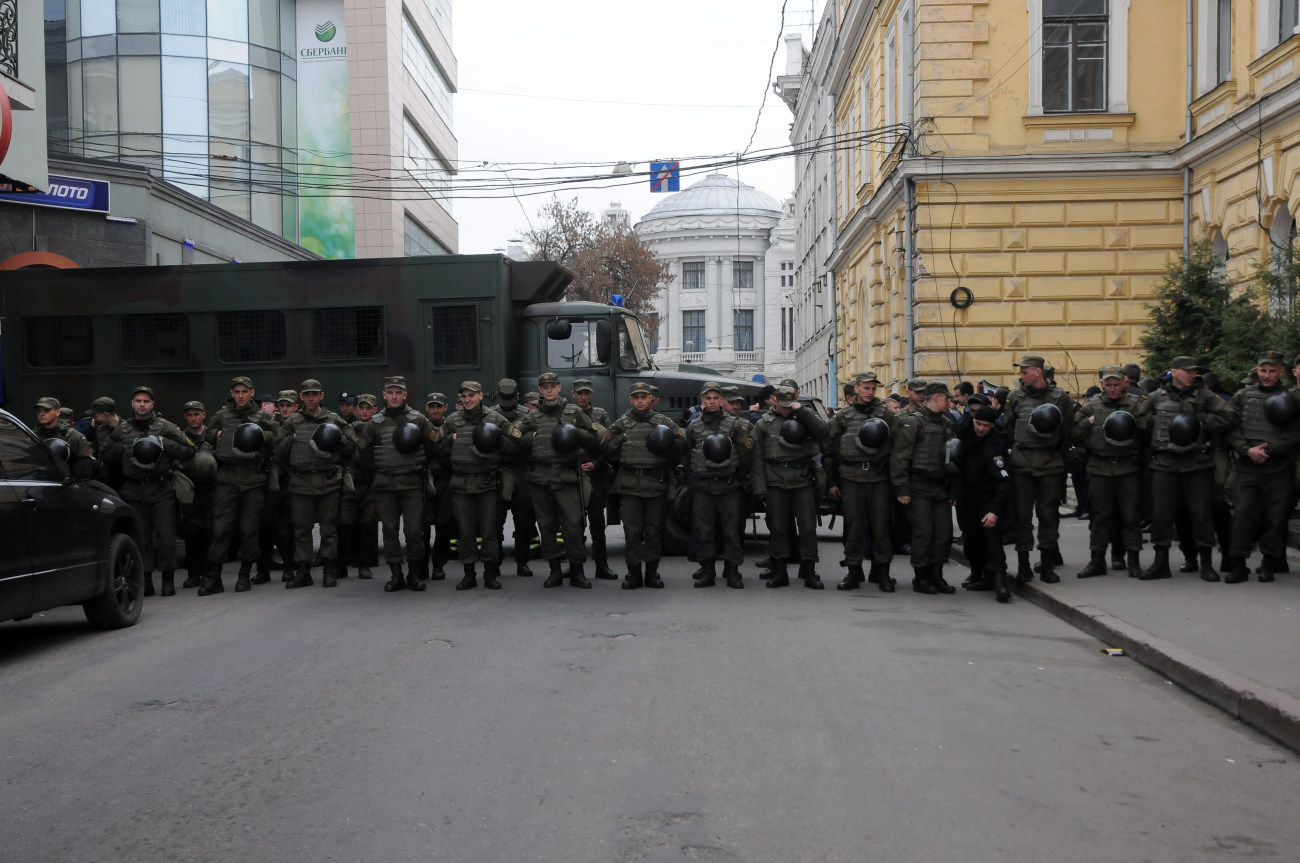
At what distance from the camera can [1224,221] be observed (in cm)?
1903

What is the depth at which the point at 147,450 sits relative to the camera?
34.5ft

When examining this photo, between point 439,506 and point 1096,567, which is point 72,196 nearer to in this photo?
point 439,506

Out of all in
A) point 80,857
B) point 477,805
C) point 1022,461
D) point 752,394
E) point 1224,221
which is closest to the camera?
point 80,857

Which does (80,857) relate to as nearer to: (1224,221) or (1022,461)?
(1022,461)

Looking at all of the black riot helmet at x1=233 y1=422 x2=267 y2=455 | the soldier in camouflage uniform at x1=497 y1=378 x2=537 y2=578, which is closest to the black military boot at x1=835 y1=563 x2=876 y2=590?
the soldier in camouflage uniform at x1=497 y1=378 x2=537 y2=578

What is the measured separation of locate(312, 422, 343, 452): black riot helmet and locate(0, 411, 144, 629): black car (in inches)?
67.6

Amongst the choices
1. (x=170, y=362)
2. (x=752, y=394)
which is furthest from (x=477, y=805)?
(x=170, y=362)

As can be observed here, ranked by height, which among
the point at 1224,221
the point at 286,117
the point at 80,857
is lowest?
the point at 80,857

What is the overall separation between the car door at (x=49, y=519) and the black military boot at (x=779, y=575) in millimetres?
5494

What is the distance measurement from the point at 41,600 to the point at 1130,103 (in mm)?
19176

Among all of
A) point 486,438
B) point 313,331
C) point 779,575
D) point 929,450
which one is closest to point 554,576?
point 486,438

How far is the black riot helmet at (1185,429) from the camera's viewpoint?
33.2 ft

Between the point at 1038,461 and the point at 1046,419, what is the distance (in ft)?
1.37

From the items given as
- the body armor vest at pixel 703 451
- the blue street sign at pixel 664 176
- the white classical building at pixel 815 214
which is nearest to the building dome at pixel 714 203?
the white classical building at pixel 815 214
